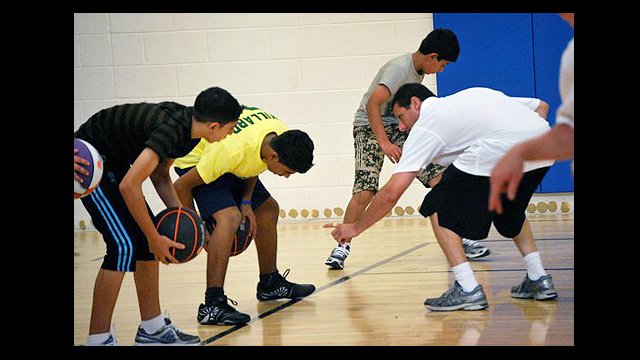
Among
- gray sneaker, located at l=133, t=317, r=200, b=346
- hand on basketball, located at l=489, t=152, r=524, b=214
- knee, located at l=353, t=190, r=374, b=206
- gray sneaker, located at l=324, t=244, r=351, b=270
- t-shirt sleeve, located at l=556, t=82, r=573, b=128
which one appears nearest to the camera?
hand on basketball, located at l=489, t=152, r=524, b=214

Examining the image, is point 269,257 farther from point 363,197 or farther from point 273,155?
point 363,197

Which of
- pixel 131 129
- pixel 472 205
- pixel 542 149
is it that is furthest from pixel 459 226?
pixel 542 149

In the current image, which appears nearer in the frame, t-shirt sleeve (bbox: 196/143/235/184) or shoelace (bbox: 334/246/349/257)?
t-shirt sleeve (bbox: 196/143/235/184)

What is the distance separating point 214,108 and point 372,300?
1308 mm

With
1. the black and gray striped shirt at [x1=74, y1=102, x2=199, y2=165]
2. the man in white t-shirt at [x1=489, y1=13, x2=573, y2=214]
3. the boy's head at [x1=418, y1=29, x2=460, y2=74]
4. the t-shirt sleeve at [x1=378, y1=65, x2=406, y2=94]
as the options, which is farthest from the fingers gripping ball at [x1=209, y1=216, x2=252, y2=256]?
the man in white t-shirt at [x1=489, y1=13, x2=573, y2=214]

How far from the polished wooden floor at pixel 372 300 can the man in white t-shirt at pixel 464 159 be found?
181 millimetres

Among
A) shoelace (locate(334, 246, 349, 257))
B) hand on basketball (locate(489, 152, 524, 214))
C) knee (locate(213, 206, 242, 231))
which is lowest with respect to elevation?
shoelace (locate(334, 246, 349, 257))

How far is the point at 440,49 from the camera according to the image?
450cm

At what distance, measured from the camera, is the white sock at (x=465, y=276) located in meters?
3.42

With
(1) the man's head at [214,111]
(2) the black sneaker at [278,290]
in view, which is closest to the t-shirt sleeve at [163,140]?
(1) the man's head at [214,111]

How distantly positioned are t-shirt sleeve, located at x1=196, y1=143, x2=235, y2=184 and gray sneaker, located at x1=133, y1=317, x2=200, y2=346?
0.64 meters

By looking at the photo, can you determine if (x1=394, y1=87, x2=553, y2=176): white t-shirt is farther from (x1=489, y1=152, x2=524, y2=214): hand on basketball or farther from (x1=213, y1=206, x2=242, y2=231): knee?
(x1=489, y1=152, x2=524, y2=214): hand on basketball

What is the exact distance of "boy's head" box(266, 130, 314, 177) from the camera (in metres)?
3.39
